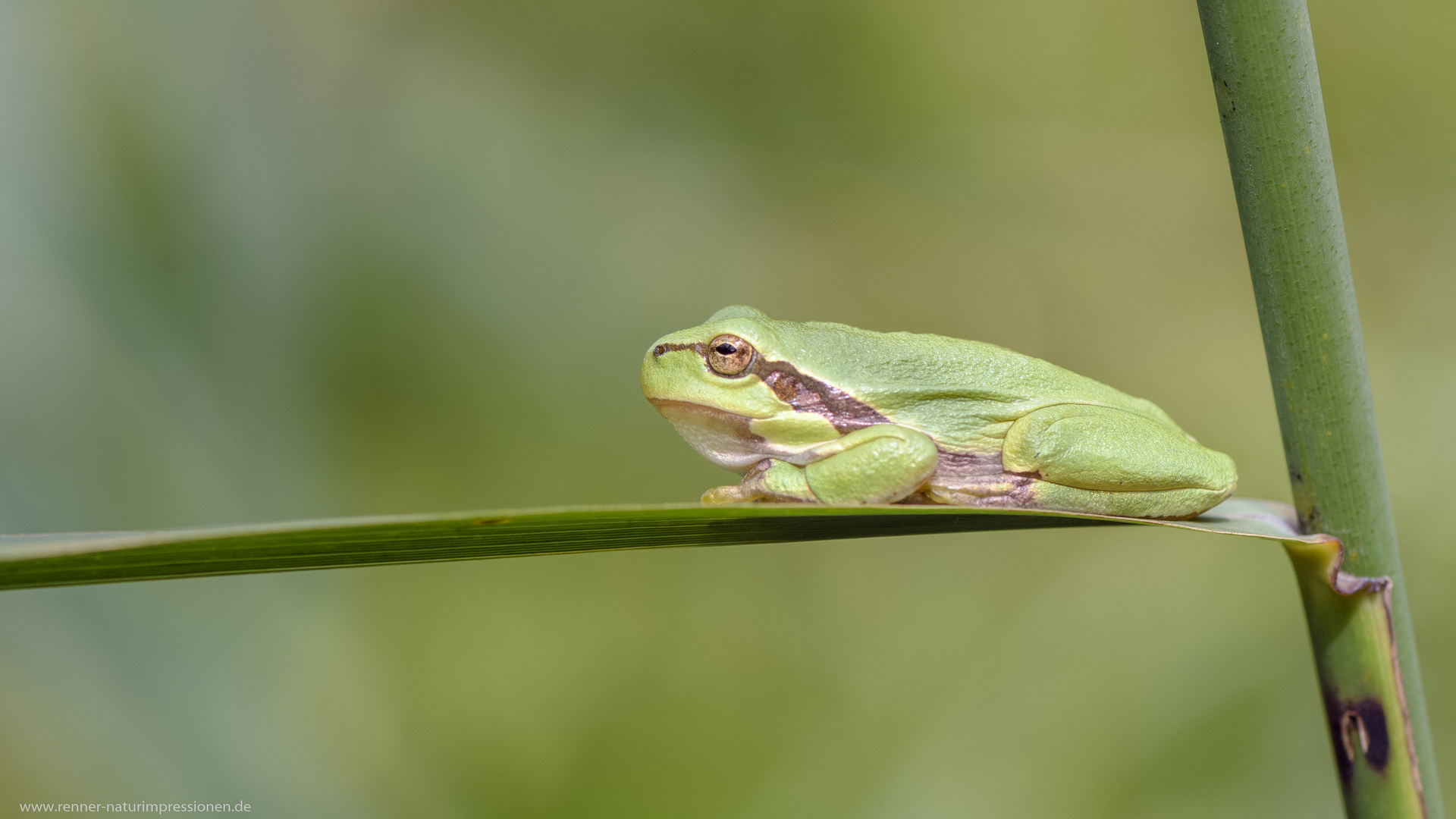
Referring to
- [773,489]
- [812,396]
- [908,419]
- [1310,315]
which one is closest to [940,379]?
[908,419]

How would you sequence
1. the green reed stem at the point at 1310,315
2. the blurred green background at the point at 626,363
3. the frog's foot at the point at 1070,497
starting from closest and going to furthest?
the green reed stem at the point at 1310,315, the frog's foot at the point at 1070,497, the blurred green background at the point at 626,363

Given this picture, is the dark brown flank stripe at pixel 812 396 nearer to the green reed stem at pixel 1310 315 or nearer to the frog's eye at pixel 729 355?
the frog's eye at pixel 729 355

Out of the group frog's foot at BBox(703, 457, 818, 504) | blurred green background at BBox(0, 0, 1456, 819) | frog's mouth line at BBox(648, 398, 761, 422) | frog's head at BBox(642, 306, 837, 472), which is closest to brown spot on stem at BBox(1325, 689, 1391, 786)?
frog's foot at BBox(703, 457, 818, 504)

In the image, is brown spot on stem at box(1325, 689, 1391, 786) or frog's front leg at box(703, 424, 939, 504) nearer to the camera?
brown spot on stem at box(1325, 689, 1391, 786)

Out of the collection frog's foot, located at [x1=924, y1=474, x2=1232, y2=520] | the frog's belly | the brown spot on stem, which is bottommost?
the brown spot on stem

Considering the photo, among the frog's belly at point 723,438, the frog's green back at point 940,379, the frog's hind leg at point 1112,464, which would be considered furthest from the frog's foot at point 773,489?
the frog's hind leg at point 1112,464

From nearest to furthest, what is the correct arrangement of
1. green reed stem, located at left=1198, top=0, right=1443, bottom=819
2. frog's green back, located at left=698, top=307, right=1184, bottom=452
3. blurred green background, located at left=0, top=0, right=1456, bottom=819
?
green reed stem, located at left=1198, top=0, right=1443, bottom=819 < frog's green back, located at left=698, top=307, right=1184, bottom=452 < blurred green background, located at left=0, top=0, right=1456, bottom=819

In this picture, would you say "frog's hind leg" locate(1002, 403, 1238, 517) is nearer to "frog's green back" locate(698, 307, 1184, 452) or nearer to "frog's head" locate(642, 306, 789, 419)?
"frog's green back" locate(698, 307, 1184, 452)
